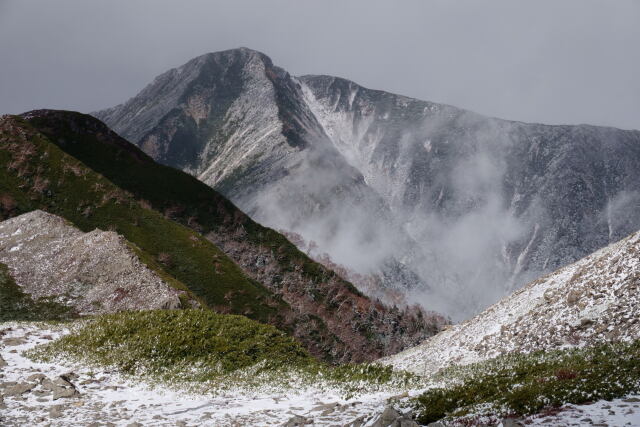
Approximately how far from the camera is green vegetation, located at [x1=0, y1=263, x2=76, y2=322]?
177ft

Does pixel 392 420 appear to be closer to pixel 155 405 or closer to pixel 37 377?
pixel 155 405

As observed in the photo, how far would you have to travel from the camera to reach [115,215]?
9588cm

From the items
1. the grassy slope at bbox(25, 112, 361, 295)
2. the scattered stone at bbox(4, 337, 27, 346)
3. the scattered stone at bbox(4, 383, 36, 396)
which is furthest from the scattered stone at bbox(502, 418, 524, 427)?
the grassy slope at bbox(25, 112, 361, 295)

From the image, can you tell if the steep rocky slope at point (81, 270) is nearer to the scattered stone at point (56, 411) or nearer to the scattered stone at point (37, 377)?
the scattered stone at point (37, 377)

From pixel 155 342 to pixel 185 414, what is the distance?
10.5 metres

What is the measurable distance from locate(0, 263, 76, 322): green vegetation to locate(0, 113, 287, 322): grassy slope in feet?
77.6

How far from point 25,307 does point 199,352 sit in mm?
38221

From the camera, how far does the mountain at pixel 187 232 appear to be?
8806 centimetres

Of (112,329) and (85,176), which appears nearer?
(112,329)

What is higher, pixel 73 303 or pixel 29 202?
pixel 29 202

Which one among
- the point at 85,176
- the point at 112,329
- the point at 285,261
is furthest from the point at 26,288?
the point at 285,261

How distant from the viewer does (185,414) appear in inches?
763

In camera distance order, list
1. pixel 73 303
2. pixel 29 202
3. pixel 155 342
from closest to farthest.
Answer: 1. pixel 155 342
2. pixel 73 303
3. pixel 29 202

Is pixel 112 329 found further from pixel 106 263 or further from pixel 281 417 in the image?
pixel 106 263
